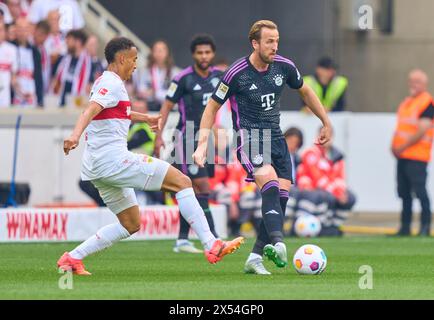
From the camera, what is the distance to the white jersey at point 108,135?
12.2m

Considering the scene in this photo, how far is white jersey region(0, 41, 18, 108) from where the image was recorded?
2120cm

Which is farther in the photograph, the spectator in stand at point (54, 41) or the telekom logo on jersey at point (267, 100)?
the spectator in stand at point (54, 41)

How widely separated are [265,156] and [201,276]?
120 cm

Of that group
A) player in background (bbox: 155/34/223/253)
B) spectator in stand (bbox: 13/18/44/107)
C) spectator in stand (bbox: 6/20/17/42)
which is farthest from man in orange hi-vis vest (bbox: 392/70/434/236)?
spectator in stand (bbox: 6/20/17/42)

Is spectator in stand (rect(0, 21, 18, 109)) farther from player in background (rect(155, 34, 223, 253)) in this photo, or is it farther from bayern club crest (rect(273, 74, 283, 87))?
bayern club crest (rect(273, 74, 283, 87))

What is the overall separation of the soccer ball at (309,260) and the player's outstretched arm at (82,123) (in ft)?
6.89

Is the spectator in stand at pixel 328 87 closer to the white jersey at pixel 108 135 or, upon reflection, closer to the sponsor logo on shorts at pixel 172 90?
the sponsor logo on shorts at pixel 172 90

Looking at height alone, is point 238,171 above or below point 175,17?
below

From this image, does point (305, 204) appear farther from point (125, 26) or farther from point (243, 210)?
point (125, 26)

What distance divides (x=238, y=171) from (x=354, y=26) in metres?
7.22

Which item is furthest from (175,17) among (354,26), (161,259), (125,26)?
(161,259)

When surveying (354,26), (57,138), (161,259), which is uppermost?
(354,26)

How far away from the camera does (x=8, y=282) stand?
1170cm

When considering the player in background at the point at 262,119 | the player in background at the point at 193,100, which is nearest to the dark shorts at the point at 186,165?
the player in background at the point at 193,100
